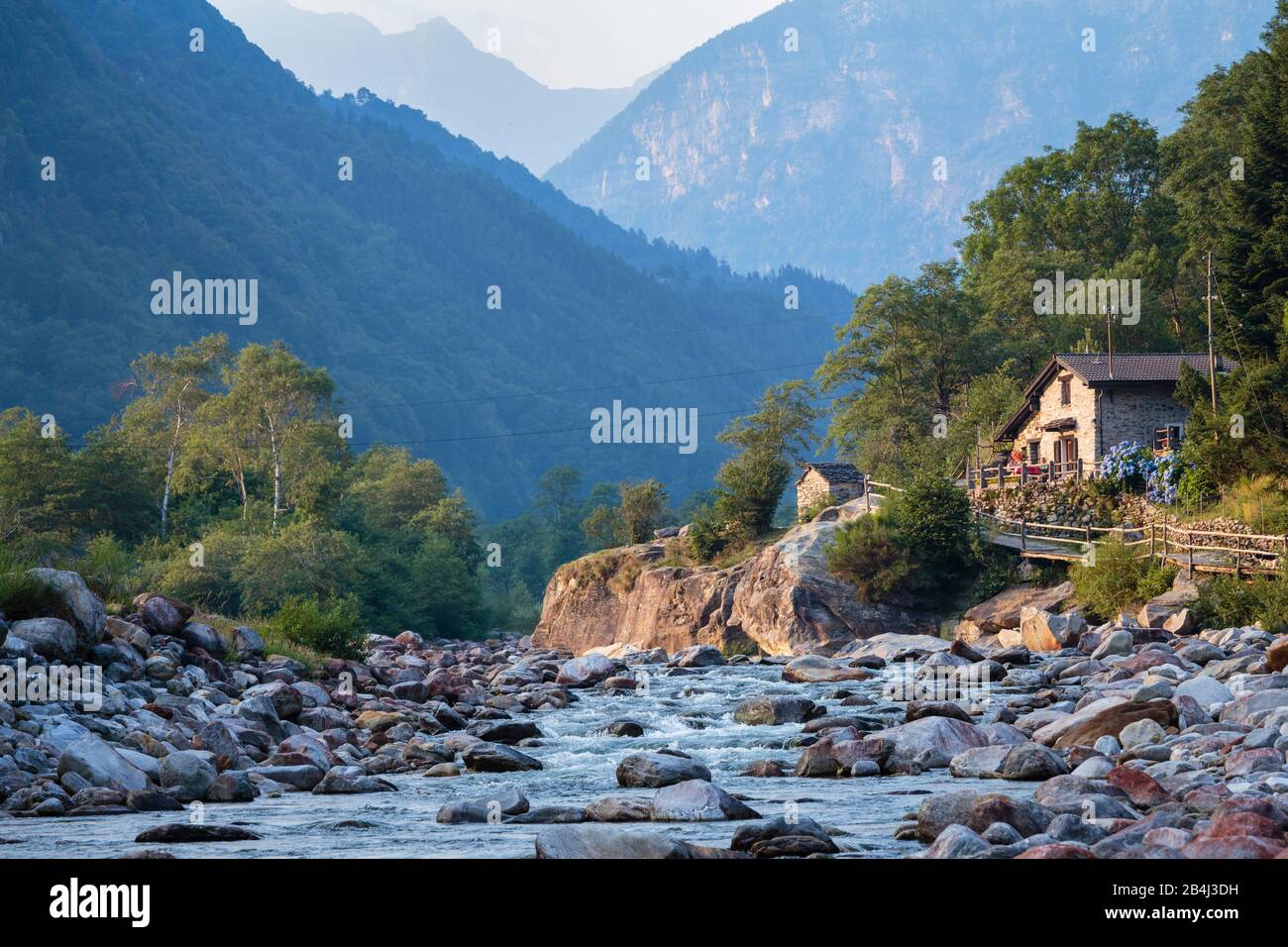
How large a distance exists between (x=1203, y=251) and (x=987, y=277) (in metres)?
9.92

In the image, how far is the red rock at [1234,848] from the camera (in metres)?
8.44

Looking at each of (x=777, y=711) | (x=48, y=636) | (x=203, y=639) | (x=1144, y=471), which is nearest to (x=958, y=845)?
(x=777, y=711)

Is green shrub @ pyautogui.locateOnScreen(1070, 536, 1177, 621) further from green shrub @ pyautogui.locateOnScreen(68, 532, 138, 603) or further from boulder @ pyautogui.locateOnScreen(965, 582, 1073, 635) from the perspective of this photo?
green shrub @ pyautogui.locateOnScreen(68, 532, 138, 603)

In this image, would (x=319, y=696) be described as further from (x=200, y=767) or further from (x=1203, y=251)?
(x=1203, y=251)

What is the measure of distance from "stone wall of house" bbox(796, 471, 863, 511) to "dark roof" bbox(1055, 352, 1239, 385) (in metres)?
11.0

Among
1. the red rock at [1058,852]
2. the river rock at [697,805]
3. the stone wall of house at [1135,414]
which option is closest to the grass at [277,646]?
the river rock at [697,805]

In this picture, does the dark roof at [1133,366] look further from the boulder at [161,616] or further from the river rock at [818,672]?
the boulder at [161,616]

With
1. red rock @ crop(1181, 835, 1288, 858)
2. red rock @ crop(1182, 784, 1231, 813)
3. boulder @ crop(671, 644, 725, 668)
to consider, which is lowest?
boulder @ crop(671, 644, 725, 668)

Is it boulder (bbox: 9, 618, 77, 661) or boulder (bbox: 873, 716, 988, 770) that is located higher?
boulder (bbox: 9, 618, 77, 661)

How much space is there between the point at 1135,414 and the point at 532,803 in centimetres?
3705

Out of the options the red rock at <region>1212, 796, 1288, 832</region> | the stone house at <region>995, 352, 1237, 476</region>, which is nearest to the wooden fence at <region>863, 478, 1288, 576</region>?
the stone house at <region>995, 352, 1237, 476</region>

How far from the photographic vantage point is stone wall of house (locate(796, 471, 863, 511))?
2203 inches

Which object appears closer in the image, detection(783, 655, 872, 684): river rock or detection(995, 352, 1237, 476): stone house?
detection(783, 655, 872, 684): river rock

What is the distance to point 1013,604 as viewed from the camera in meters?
37.2
